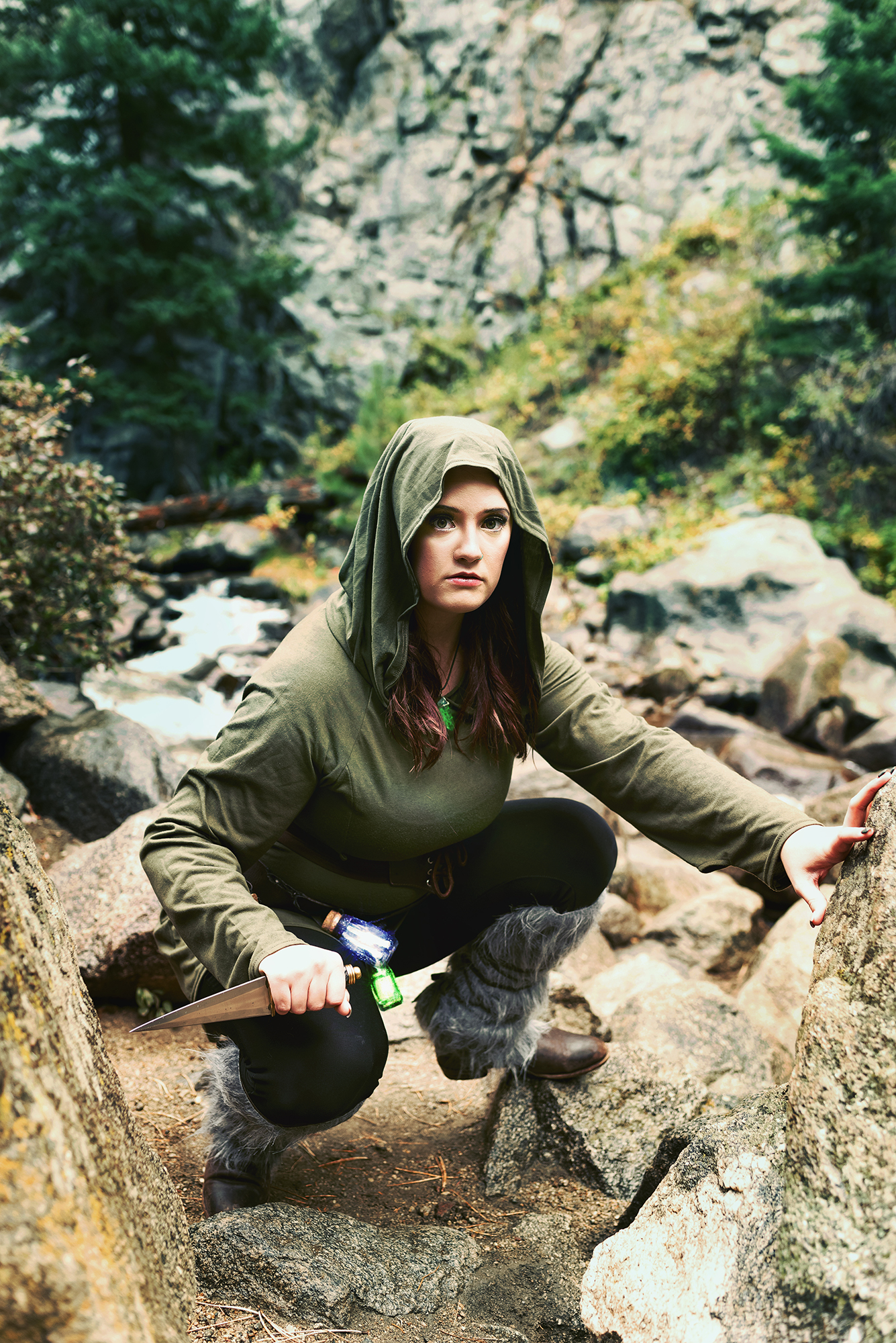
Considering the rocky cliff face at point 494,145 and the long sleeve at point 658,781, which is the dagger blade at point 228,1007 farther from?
the rocky cliff face at point 494,145

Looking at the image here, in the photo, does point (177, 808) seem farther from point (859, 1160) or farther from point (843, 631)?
point (843, 631)

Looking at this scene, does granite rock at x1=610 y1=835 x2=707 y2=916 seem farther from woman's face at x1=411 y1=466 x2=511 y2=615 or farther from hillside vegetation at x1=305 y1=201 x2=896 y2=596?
hillside vegetation at x1=305 y1=201 x2=896 y2=596

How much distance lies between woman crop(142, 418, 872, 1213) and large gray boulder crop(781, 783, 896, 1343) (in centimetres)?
13

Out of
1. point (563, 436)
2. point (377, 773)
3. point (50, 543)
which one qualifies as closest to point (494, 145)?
point (563, 436)

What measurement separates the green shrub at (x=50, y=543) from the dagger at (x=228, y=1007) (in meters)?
3.17

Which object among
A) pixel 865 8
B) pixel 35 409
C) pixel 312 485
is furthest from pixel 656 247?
pixel 35 409

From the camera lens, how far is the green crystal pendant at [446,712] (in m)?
2.04

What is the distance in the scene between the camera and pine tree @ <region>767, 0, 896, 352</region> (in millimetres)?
9289

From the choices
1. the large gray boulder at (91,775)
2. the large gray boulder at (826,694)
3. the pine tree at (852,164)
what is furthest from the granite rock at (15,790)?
the pine tree at (852,164)

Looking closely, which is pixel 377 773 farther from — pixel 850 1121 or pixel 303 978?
pixel 850 1121

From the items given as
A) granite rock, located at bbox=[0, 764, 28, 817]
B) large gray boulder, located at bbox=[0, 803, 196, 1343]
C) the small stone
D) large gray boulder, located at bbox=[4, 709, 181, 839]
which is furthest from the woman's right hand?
the small stone

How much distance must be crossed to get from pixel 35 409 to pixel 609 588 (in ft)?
21.9

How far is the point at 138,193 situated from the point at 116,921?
46.9 ft

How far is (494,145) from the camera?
1861cm
